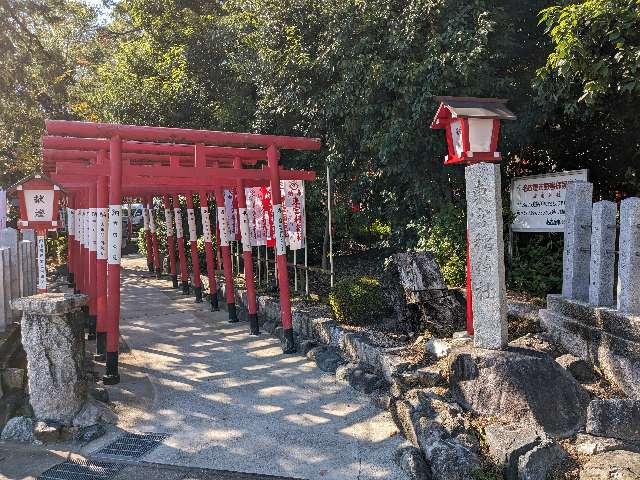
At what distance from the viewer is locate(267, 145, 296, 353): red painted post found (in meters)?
8.57

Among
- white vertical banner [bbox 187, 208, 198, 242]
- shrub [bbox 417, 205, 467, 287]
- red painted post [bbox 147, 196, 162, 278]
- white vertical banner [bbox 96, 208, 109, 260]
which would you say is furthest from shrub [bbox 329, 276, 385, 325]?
red painted post [bbox 147, 196, 162, 278]

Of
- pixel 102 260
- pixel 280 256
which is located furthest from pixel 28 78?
pixel 280 256

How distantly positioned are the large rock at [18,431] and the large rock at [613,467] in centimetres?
504

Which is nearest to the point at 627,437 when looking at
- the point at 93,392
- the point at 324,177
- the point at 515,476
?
the point at 515,476

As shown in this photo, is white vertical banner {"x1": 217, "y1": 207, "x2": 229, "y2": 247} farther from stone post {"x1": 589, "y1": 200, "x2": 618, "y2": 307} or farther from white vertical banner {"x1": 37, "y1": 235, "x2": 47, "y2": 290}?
stone post {"x1": 589, "y1": 200, "x2": 618, "y2": 307}

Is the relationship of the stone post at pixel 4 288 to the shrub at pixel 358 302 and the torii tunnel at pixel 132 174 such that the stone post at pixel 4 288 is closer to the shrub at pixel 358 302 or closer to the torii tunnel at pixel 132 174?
the torii tunnel at pixel 132 174

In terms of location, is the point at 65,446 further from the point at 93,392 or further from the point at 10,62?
the point at 10,62

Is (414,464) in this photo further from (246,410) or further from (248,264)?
(248,264)

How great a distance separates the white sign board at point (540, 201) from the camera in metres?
7.77

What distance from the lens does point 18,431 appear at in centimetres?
525

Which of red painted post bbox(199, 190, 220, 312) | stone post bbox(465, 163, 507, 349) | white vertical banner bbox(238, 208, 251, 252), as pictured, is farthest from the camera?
red painted post bbox(199, 190, 220, 312)

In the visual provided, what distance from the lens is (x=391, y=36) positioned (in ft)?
27.6

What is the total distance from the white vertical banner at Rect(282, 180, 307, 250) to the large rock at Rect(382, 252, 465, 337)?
8.00ft

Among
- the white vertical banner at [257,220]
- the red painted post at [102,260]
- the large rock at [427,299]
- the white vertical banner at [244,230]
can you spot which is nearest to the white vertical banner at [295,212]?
the white vertical banner at [244,230]
